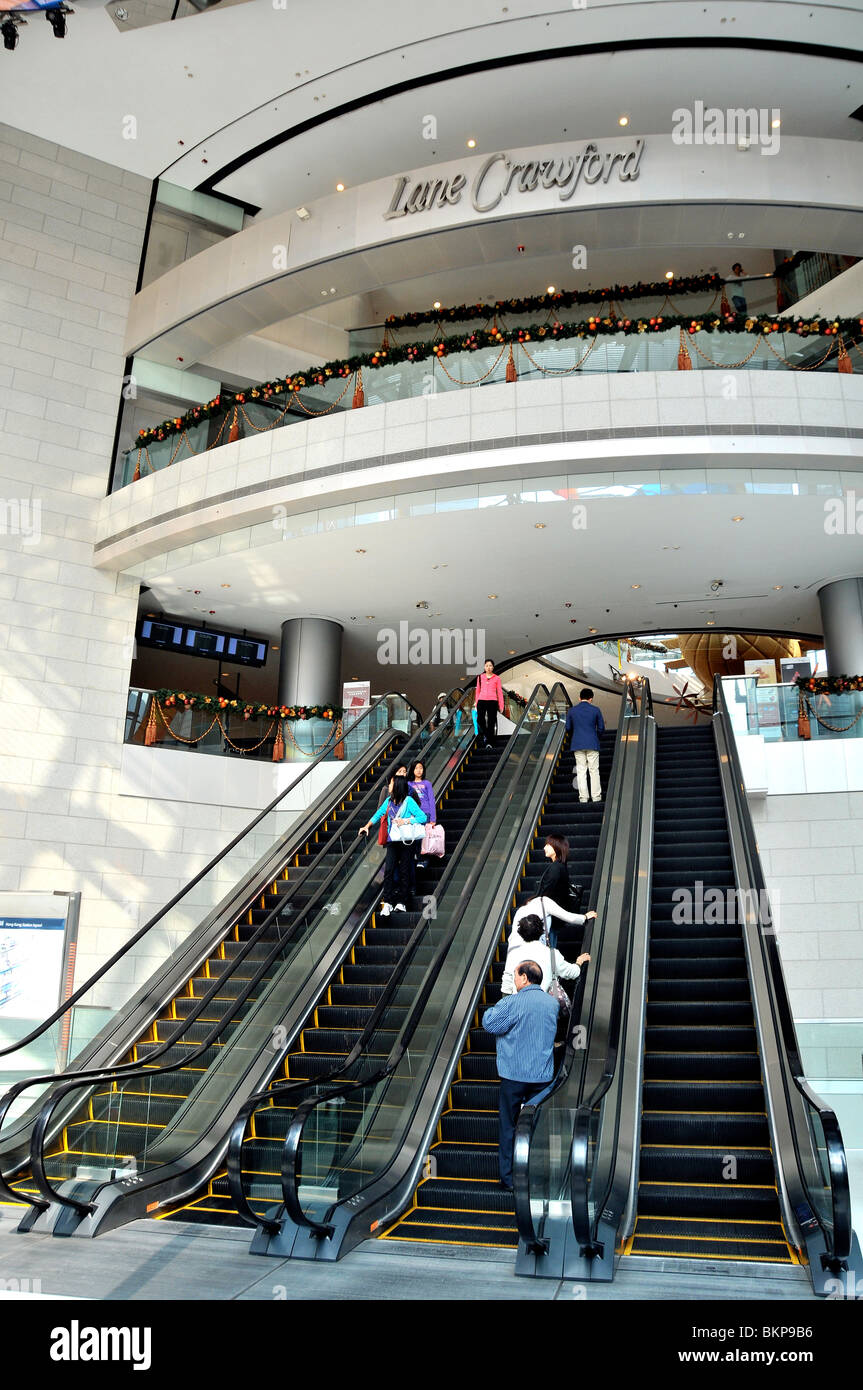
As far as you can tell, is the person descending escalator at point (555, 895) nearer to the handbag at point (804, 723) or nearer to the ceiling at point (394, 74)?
the handbag at point (804, 723)

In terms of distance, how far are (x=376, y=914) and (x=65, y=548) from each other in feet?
28.8

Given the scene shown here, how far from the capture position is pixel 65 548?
15.0 meters

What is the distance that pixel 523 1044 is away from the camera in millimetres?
5375

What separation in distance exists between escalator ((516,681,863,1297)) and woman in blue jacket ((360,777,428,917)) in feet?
6.01

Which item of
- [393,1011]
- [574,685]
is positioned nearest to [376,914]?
[393,1011]

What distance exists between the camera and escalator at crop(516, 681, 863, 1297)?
15.1ft

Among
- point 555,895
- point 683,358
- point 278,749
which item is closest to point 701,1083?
point 555,895

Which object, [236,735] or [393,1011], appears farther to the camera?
[236,735]

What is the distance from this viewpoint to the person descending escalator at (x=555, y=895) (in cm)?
685

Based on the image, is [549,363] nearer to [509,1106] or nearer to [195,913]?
[195,913]

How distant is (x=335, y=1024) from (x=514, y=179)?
39.8 ft

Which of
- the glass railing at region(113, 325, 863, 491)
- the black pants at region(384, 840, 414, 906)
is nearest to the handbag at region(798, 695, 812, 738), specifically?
the glass railing at region(113, 325, 863, 491)
